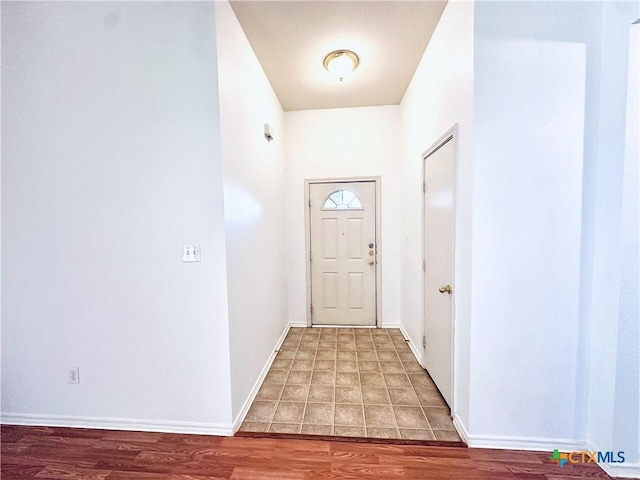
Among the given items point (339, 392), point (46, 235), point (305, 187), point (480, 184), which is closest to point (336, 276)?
point (305, 187)

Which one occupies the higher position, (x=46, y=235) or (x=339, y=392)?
(x=46, y=235)

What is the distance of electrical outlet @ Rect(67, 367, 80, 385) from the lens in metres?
1.74

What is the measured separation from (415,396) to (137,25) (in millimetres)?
3157

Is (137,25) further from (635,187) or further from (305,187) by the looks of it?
(635,187)

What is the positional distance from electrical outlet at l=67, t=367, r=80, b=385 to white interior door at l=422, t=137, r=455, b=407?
2512 millimetres

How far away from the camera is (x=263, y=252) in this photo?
8.08ft

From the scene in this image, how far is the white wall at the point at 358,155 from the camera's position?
11.0 ft

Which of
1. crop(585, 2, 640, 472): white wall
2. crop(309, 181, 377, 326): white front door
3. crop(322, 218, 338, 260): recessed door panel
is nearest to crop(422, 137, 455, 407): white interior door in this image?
crop(585, 2, 640, 472): white wall

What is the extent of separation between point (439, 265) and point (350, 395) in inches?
48.4

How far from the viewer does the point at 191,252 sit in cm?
163

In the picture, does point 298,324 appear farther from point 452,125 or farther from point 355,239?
point 452,125

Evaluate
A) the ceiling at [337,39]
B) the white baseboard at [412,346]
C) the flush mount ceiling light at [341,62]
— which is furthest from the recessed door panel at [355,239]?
the flush mount ceiling light at [341,62]

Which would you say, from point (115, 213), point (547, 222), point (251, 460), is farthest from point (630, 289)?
point (115, 213)

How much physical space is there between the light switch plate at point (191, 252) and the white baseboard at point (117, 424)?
3.51ft
